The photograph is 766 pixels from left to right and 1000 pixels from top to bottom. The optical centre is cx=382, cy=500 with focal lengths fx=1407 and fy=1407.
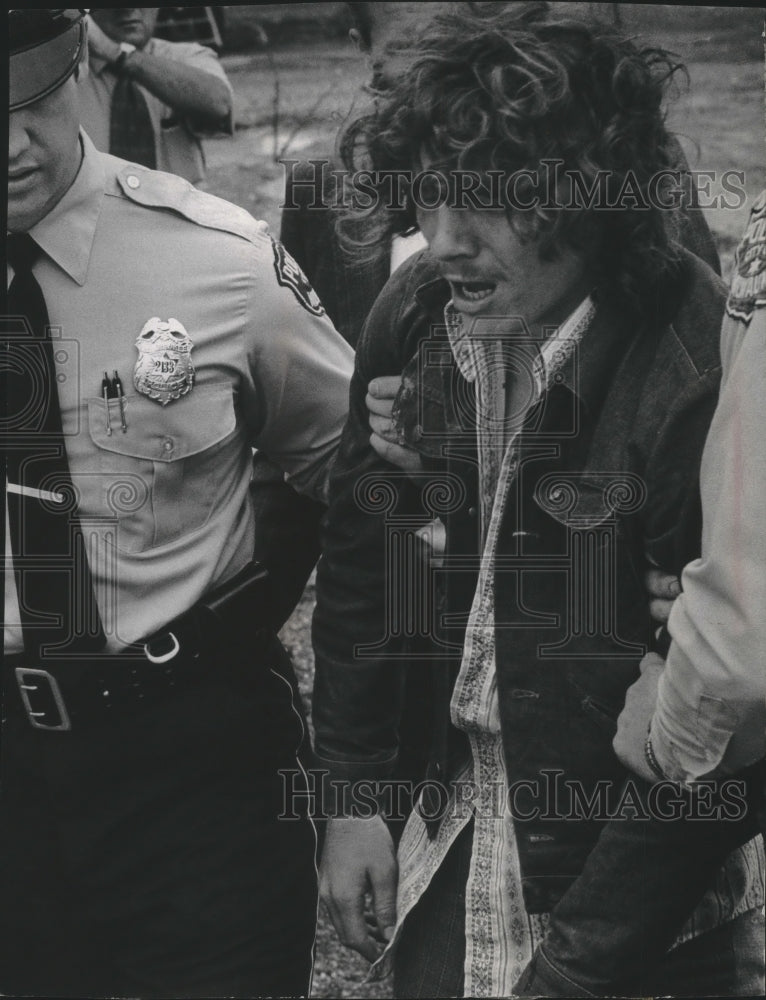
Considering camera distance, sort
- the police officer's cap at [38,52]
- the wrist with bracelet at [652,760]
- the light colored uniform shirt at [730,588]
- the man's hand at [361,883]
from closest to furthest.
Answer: the light colored uniform shirt at [730,588]
the wrist with bracelet at [652,760]
the police officer's cap at [38,52]
the man's hand at [361,883]

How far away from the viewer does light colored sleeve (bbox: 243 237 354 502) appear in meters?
2.84

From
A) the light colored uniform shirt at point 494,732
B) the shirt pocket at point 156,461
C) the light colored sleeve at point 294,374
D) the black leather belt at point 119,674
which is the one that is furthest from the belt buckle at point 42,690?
the light colored uniform shirt at point 494,732

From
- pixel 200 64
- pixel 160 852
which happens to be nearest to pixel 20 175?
pixel 200 64

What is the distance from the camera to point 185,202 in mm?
2879

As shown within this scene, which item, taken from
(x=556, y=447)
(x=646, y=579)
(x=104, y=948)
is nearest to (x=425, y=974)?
(x=104, y=948)

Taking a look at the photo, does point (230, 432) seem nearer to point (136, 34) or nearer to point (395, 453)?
point (395, 453)

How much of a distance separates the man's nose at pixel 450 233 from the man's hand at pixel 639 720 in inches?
34.6

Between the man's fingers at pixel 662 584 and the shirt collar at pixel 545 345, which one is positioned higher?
the shirt collar at pixel 545 345

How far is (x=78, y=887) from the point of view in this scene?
112 inches

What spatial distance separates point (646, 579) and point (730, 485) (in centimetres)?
30

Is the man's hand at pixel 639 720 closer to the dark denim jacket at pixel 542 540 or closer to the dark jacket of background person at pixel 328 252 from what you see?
the dark denim jacket at pixel 542 540

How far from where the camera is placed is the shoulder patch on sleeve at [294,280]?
9.37 ft

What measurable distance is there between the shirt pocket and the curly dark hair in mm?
638

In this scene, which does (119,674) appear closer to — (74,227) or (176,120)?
(74,227)
